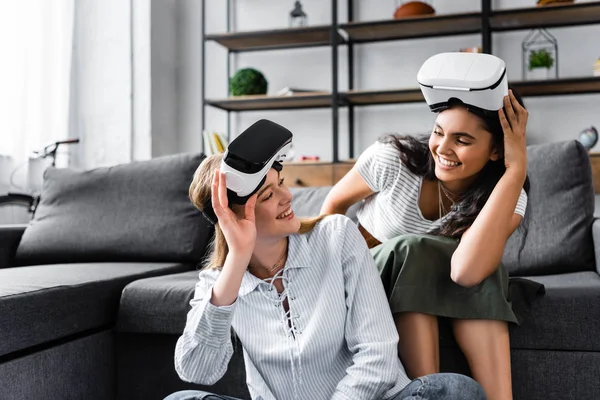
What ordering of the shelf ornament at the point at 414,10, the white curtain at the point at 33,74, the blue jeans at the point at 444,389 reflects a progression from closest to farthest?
the blue jeans at the point at 444,389
the white curtain at the point at 33,74
the shelf ornament at the point at 414,10

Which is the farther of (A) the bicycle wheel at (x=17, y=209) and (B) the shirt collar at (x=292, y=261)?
(A) the bicycle wheel at (x=17, y=209)

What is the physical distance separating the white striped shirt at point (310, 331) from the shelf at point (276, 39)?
2.64 metres

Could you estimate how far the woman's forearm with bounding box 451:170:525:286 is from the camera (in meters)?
1.31

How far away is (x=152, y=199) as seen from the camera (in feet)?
7.47

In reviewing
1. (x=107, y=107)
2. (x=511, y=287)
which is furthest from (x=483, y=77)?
(x=107, y=107)

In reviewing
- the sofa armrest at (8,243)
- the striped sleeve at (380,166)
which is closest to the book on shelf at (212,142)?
the sofa armrest at (8,243)

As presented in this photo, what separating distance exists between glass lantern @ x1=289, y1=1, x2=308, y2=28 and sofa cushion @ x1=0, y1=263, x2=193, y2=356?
7.63 feet

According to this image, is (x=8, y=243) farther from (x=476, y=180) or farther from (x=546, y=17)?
(x=546, y=17)

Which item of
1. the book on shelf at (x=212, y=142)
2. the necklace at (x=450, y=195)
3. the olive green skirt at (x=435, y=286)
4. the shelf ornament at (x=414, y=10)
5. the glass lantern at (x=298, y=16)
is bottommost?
the olive green skirt at (x=435, y=286)

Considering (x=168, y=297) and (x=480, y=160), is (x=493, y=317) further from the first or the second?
(x=168, y=297)

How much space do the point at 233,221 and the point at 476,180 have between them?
0.63m

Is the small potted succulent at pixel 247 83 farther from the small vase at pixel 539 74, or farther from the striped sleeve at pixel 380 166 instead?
the striped sleeve at pixel 380 166

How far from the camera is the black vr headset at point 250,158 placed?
109 cm

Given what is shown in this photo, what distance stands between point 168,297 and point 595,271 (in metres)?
1.19
